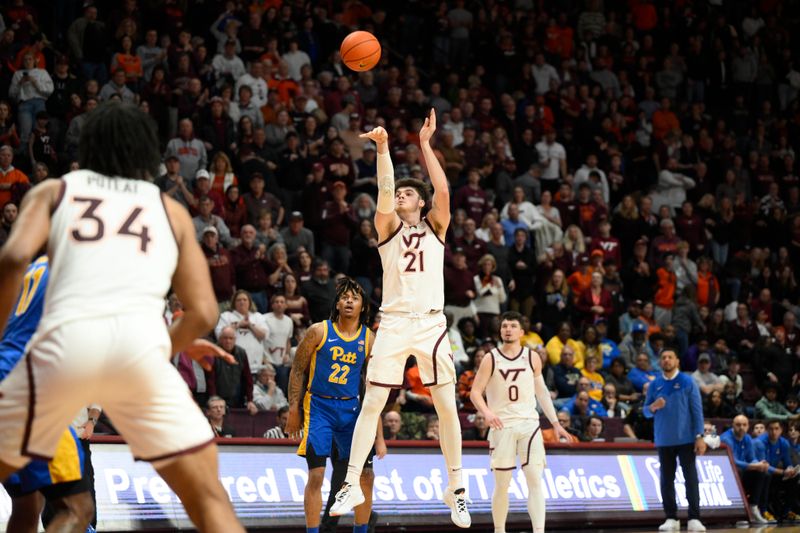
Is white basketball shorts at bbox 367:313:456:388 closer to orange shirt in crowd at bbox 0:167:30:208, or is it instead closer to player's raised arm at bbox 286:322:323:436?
player's raised arm at bbox 286:322:323:436

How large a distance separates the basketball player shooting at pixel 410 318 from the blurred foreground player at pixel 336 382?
17.2 inches

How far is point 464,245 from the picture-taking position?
1797 centimetres

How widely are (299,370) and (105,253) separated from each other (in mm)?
5059

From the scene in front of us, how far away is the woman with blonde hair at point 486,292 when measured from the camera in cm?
1727

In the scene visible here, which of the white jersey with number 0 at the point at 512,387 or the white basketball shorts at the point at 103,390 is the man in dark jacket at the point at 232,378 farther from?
the white basketball shorts at the point at 103,390

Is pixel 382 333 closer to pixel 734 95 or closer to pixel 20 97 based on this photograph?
pixel 20 97

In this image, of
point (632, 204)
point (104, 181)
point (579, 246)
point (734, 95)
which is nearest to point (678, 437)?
point (579, 246)

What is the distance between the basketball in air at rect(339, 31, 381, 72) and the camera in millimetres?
10516

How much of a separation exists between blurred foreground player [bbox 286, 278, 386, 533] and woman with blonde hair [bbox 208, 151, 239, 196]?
24.7 ft

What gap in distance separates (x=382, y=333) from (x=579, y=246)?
36.0 feet

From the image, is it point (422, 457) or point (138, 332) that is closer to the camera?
point (138, 332)

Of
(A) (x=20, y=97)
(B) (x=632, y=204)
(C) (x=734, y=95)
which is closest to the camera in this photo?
(A) (x=20, y=97)

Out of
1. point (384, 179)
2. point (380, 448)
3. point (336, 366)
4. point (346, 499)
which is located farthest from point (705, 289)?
point (346, 499)

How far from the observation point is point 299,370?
927cm
